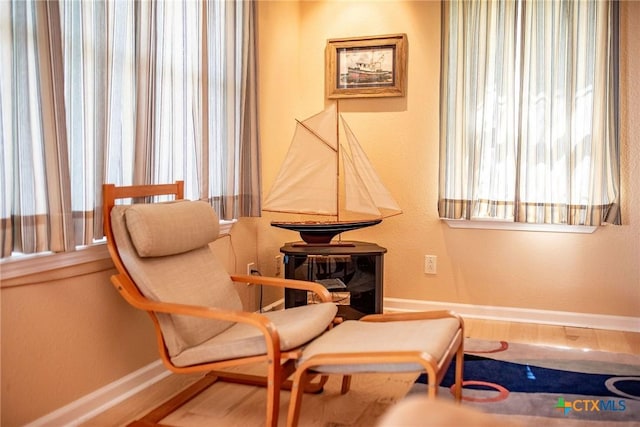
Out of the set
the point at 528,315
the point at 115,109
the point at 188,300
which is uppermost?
the point at 115,109

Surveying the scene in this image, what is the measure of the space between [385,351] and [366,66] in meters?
2.65

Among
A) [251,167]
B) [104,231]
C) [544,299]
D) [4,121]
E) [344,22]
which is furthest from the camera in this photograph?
[344,22]

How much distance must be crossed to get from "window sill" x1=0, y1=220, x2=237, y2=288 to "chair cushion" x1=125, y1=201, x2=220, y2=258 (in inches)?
8.1

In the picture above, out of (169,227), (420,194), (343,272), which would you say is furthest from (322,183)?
(169,227)

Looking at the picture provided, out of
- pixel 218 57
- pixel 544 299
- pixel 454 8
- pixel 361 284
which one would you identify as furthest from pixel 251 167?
pixel 544 299

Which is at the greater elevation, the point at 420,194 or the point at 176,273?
the point at 420,194

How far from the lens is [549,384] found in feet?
9.62

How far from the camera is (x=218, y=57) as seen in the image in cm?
349

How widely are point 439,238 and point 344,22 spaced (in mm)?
1628

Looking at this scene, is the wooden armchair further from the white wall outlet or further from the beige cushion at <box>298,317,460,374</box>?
the white wall outlet

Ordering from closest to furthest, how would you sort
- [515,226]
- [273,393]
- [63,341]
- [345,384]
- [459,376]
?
[273,393]
[63,341]
[459,376]
[345,384]
[515,226]

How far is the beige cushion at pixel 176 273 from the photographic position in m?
2.47

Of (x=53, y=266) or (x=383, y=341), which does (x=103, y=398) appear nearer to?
(x=53, y=266)

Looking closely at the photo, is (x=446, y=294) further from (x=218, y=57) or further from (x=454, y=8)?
(x=218, y=57)
